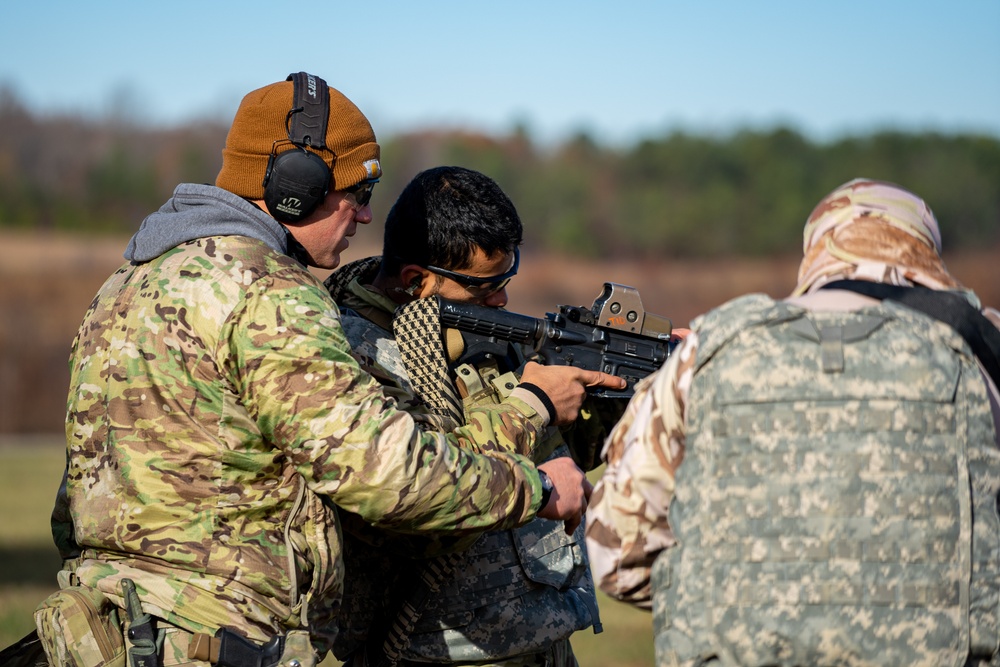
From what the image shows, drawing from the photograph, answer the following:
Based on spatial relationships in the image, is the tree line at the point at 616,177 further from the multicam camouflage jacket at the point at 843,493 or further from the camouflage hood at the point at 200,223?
the multicam camouflage jacket at the point at 843,493

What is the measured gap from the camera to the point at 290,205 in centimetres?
363

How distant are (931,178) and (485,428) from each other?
54531 mm

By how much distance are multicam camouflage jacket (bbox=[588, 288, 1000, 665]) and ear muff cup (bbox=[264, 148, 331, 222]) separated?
1.36 metres

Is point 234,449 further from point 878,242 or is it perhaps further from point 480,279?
point 878,242

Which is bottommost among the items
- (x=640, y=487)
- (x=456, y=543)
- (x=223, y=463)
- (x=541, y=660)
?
(x=541, y=660)

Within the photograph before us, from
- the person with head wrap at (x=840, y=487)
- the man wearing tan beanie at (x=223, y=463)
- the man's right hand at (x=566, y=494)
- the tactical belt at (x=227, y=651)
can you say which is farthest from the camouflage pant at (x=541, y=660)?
the person with head wrap at (x=840, y=487)

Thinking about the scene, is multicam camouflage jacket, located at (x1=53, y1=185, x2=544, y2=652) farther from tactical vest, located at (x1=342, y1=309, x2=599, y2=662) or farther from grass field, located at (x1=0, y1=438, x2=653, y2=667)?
grass field, located at (x1=0, y1=438, x2=653, y2=667)

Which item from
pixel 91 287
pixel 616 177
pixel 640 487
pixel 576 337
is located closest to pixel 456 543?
pixel 640 487

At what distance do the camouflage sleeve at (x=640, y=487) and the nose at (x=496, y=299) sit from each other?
122cm

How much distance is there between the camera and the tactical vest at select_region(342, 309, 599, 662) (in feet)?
13.4

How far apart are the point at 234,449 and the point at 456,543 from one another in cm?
85

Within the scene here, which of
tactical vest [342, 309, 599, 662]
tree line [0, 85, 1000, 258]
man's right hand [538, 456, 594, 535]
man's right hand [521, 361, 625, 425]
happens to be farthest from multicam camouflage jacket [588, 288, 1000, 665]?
tree line [0, 85, 1000, 258]

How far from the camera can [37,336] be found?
2888cm

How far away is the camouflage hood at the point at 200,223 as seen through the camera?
138 inches
